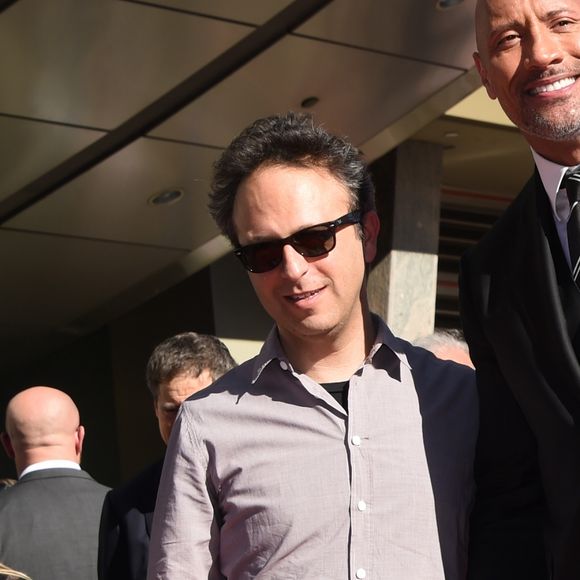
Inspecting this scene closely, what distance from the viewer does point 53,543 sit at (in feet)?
13.7

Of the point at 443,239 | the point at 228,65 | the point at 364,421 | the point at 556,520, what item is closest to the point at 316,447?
the point at 364,421

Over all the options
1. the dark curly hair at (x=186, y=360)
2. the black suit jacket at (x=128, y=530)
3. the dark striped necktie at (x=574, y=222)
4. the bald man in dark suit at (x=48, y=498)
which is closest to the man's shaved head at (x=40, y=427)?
the bald man in dark suit at (x=48, y=498)

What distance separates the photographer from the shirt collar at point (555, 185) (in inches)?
83.8

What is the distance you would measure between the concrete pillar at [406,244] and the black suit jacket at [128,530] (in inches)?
189

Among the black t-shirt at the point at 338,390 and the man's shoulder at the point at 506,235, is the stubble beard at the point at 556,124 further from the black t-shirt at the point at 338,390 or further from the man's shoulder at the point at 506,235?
the black t-shirt at the point at 338,390

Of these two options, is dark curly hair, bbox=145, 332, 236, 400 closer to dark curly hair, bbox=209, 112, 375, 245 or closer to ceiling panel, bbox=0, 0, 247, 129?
dark curly hair, bbox=209, 112, 375, 245

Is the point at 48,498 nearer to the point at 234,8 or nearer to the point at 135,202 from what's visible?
the point at 234,8

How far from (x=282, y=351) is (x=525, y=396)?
0.54 meters

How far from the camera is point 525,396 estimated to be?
2.13 metres

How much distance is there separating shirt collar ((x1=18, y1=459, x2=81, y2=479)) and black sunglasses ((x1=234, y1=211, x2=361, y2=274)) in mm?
2300

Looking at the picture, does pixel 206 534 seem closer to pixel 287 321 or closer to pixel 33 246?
pixel 287 321

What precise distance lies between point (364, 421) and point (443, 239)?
8801 mm

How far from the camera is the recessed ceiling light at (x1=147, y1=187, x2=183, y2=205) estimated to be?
7977 mm

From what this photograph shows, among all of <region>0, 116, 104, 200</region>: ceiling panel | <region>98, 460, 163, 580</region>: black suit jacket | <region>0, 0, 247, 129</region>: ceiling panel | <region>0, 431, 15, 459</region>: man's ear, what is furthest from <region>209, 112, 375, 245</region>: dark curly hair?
<region>0, 116, 104, 200</region>: ceiling panel
